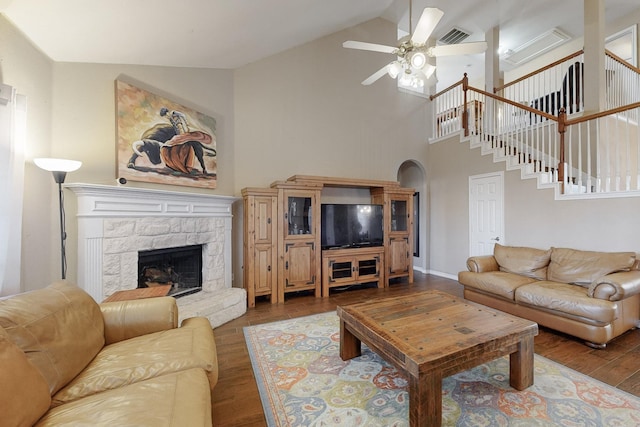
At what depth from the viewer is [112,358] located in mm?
1524

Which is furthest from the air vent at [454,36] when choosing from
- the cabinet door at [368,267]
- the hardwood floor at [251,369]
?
the hardwood floor at [251,369]

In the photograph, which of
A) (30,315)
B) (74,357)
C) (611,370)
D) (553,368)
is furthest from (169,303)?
(611,370)

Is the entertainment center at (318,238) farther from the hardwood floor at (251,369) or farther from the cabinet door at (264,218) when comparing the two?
the hardwood floor at (251,369)

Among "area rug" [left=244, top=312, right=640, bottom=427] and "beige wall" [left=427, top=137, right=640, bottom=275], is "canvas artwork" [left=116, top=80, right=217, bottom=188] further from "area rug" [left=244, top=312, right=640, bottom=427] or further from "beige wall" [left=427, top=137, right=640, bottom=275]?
"beige wall" [left=427, top=137, right=640, bottom=275]

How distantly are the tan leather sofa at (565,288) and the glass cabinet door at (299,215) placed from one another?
2370 millimetres

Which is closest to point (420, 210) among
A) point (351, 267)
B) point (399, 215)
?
point (399, 215)

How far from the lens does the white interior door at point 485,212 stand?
14.5 ft

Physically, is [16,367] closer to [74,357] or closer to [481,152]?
[74,357]

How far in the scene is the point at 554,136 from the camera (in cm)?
429

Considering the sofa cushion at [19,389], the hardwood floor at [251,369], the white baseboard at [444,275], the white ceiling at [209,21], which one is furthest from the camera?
the white baseboard at [444,275]

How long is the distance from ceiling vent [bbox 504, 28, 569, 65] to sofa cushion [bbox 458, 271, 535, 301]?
575cm

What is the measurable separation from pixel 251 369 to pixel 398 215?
11.8ft

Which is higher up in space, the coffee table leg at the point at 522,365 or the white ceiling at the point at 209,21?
the white ceiling at the point at 209,21

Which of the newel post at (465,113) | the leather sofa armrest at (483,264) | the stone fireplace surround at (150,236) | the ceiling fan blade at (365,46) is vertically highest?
the newel post at (465,113)
